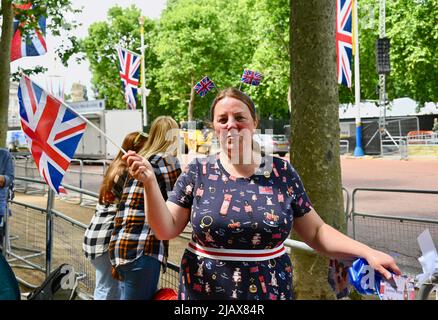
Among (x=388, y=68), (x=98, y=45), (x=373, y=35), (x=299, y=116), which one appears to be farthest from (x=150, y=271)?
(x=98, y=45)

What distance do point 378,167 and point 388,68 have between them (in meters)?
6.13

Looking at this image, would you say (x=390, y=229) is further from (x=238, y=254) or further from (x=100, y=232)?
(x=238, y=254)

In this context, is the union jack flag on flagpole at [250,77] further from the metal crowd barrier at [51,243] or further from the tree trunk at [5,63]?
the tree trunk at [5,63]

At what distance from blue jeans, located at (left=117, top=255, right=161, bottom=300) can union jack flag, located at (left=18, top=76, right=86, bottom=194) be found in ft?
2.64

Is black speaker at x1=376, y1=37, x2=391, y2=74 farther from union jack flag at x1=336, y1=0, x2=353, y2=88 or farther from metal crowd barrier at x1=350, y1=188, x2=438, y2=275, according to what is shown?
metal crowd barrier at x1=350, y1=188, x2=438, y2=275

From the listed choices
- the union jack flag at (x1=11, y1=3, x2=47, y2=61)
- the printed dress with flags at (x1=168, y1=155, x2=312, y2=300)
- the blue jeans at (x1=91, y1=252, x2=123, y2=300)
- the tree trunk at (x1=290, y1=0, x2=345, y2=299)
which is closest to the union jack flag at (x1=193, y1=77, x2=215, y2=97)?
the printed dress with flags at (x1=168, y1=155, x2=312, y2=300)

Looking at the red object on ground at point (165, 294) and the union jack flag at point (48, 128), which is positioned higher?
the union jack flag at point (48, 128)

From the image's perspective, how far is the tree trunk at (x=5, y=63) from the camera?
8.83m

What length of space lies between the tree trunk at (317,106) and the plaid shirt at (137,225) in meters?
1.63

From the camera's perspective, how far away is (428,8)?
91.6 ft

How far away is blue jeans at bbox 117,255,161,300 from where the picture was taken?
9.21 feet

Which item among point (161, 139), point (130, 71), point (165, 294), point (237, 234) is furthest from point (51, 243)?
point (130, 71)

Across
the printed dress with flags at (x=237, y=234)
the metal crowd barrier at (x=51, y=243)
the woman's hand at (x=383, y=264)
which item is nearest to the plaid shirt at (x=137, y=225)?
the metal crowd barrier at (x=51, y=243)

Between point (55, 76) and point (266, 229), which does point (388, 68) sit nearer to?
point (55, 76)
